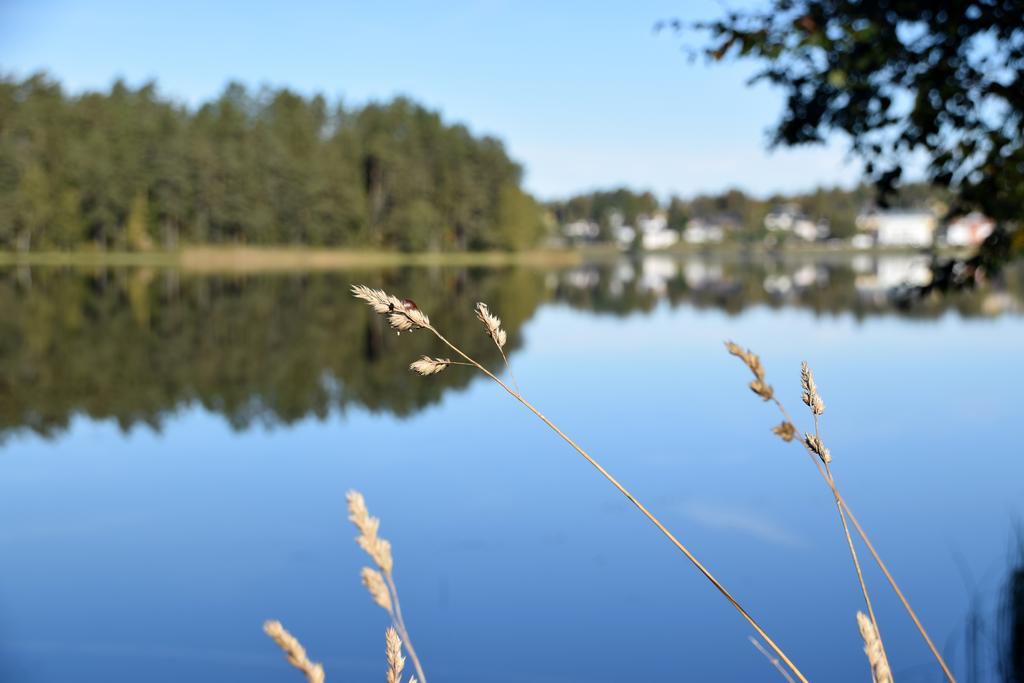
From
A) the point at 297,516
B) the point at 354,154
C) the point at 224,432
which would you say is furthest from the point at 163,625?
the point at 354,154

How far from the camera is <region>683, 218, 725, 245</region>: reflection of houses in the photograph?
16438 centimetres

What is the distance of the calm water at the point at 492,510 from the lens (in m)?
5.74

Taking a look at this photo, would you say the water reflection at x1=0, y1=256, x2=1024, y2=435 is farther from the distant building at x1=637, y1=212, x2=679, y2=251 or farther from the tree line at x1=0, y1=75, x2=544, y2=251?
the distant building at x1=637, y1=212, x2=679, y2=251

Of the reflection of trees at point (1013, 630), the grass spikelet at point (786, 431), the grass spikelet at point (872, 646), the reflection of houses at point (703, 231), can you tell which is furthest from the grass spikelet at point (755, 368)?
the reflection of houses at point (703, 231)

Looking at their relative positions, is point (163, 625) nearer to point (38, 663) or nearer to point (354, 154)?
point (38, 663)

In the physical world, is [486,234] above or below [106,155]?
below

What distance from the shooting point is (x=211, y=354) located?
752 inches

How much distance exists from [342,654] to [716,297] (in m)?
31.8

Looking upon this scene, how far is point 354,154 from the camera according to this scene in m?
84.2

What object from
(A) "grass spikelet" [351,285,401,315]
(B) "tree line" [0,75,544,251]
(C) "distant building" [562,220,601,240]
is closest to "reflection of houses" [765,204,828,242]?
(C) "distant building" [562,220,601,240]

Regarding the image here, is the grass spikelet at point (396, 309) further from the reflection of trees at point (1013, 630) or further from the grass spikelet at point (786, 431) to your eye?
the reflection of trees at point (1013, 630)

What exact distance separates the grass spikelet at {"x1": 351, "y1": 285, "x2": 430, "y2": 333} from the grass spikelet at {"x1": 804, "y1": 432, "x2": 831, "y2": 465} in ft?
1.88

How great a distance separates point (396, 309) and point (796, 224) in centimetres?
17314

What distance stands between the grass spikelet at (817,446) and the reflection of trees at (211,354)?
39.2 feet
